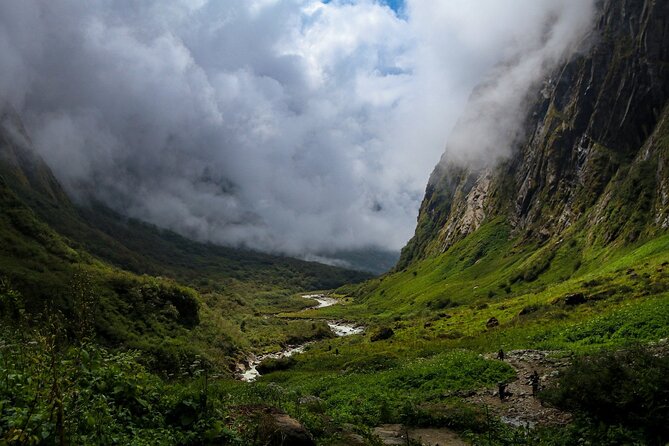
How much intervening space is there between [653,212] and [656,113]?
223 ft

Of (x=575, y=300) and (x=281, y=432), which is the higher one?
(x=575, y=300)

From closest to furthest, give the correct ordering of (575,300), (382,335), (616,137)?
(575,300) < (382,335) < (616,137)

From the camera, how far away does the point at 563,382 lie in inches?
754

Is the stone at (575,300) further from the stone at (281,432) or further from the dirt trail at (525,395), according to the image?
the stone at (281,432)

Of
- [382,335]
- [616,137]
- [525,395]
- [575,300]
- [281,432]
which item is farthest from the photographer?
[616,137]

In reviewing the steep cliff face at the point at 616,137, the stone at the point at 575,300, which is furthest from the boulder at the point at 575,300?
the steep cliff face at the point at 616,137

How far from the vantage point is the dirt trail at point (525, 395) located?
20872 millimetres

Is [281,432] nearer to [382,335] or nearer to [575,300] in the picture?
[575,300]

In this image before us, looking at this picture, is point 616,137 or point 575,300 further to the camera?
point 616,137

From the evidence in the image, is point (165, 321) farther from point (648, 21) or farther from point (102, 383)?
point (648, 21)

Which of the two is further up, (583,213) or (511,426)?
(583,213)

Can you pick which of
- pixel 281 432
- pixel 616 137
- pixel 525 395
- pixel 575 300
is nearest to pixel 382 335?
pixel 575 300

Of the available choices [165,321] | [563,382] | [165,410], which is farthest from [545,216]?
[165,410]

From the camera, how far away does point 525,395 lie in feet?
82.3
